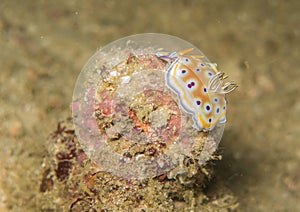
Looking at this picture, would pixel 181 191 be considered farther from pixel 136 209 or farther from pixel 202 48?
pixel 202 48

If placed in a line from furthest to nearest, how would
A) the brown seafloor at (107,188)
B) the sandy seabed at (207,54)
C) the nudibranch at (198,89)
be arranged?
the sandy seabed at (207,54) < the brown seafloor at (107,188) < the nudibranch at (198,89)

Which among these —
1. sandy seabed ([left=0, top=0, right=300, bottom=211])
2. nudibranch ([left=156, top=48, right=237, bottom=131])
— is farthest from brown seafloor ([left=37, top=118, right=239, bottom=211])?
nudibranch ([left=156, top=48, right=237, bottom=131])

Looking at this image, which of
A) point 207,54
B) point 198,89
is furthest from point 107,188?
point 207,54

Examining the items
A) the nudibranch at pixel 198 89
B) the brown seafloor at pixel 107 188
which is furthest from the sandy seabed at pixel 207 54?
the nudibranch at pixel 198 89

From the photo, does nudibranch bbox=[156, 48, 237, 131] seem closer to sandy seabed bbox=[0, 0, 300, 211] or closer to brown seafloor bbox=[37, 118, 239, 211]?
brown seafloor bbox=[37, 118, 239, 211]

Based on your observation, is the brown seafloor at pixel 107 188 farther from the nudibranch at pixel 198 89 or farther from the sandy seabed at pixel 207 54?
the nudibranch at pixel 198 89

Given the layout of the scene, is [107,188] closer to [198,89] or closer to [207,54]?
[198,89]

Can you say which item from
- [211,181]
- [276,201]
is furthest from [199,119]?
[276,201]
